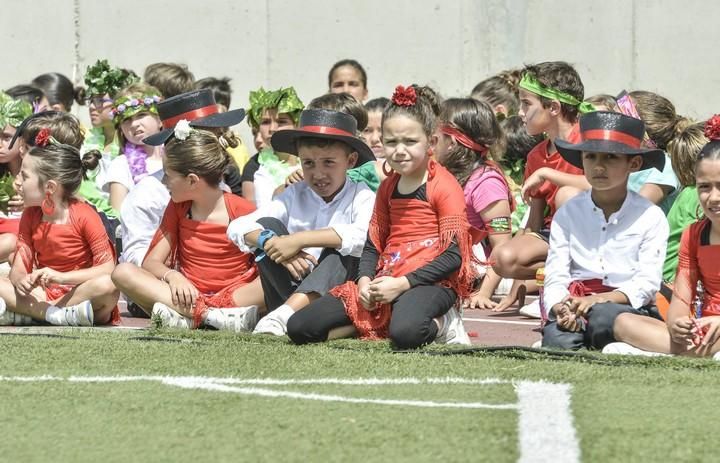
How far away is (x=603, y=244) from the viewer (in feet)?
19.0

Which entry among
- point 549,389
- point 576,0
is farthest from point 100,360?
point 576,0

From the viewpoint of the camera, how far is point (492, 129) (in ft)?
24.1

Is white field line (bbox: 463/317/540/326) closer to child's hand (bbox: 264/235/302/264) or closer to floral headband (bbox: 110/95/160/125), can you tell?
child's hand (bbox: 264/235/302/264)

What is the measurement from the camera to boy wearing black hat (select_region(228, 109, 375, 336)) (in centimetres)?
630

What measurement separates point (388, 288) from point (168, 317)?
1.34 meters

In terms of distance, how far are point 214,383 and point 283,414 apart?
2.20 feet

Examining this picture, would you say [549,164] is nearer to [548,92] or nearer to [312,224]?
[548,92]

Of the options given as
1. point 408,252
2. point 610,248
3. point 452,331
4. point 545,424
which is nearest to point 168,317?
point 408,252

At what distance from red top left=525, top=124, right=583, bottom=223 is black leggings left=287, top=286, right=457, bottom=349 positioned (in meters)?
1.34

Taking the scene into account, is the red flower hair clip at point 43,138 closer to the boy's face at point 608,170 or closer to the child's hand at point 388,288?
the child's hand at point 388,288

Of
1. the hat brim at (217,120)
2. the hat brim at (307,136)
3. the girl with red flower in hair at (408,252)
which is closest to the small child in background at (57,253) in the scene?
the hat brim at (217,120)

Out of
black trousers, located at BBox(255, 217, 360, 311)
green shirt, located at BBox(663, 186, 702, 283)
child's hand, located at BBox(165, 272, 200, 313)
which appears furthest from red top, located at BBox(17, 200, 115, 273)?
green shirt, located at BBox(663, 186, 702, 283)

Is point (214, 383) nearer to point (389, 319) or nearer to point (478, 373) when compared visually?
point (478, 373)

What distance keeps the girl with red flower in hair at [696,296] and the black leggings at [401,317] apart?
2.64ft
